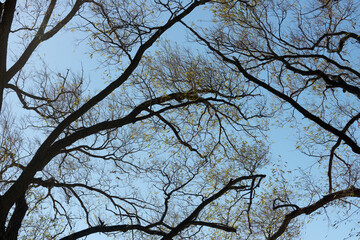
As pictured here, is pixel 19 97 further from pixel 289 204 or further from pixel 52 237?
pixel 289 204

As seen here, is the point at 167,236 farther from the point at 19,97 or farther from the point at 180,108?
the point at 19,97

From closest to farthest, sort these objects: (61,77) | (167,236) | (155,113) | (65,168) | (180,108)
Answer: (167,236)
(155,113)
(180,108)
(61,77)
(65,168)

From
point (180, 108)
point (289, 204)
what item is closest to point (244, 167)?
point (289, 204)

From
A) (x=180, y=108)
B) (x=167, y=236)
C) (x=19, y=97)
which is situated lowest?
(x=167, y=236)

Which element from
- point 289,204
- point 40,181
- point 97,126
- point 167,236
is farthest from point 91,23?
point 289,204

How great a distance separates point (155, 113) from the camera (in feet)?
24.5

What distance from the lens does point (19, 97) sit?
8469 mm

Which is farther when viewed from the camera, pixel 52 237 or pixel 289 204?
pixel 52 237

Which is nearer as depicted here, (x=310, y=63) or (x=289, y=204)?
(x=289, y=204)

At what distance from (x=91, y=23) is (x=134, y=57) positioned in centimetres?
150

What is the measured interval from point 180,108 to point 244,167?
2.21 m

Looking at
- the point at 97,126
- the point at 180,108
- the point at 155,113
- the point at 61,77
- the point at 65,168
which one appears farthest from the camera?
Answer: the point at 65,168

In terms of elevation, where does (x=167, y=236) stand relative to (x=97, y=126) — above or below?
below

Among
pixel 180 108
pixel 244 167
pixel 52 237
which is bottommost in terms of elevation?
pixel 52 237
